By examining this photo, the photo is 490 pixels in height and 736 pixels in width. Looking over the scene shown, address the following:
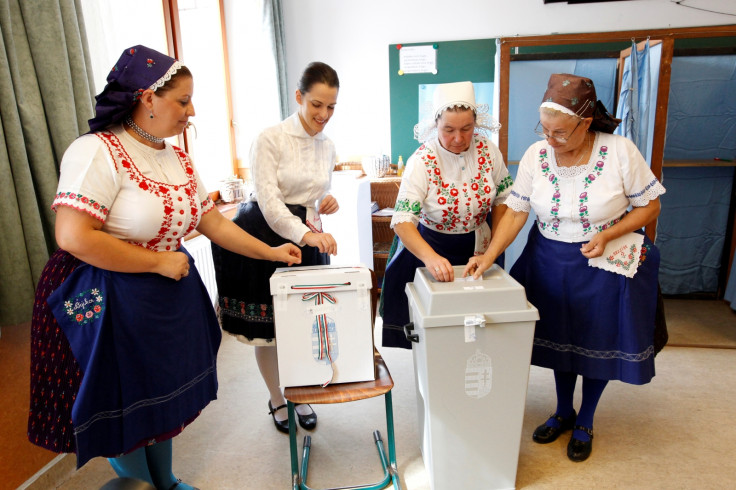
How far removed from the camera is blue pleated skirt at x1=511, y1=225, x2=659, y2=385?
180 centimetres

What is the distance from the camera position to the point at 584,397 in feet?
6.64

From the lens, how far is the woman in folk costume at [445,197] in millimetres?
1795

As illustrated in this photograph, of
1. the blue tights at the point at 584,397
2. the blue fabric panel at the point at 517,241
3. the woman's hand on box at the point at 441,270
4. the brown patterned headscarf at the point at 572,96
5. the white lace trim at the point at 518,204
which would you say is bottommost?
the blue tights at the point at 584,397

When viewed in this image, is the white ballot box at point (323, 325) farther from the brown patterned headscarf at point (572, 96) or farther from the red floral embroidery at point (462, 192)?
the brown patterned headscarf at point (572, 96)

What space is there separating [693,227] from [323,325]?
3204 mm

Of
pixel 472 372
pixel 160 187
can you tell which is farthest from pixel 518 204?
pixel 160 187

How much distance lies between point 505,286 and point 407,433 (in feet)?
3.10

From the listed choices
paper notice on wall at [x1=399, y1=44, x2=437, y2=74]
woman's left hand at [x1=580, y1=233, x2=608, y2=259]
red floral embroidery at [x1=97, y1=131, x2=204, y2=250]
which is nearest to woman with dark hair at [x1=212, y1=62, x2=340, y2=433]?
red floral embroidery at [x1=97, y1=131, x2=204, y2=250]

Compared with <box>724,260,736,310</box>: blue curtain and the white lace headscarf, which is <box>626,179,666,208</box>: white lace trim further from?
<box>724,260,736,310</box>: blue curtain

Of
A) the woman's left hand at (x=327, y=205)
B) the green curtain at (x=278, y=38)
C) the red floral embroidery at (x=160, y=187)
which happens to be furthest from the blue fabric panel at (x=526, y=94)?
the red floral embroidery at (x=160, y=187)

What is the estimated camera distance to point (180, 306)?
145cm

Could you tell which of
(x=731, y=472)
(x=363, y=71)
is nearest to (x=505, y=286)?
(x=731, y=472)

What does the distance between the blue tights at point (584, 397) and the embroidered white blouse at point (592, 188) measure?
0.61 m

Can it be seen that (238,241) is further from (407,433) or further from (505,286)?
(407,433)
